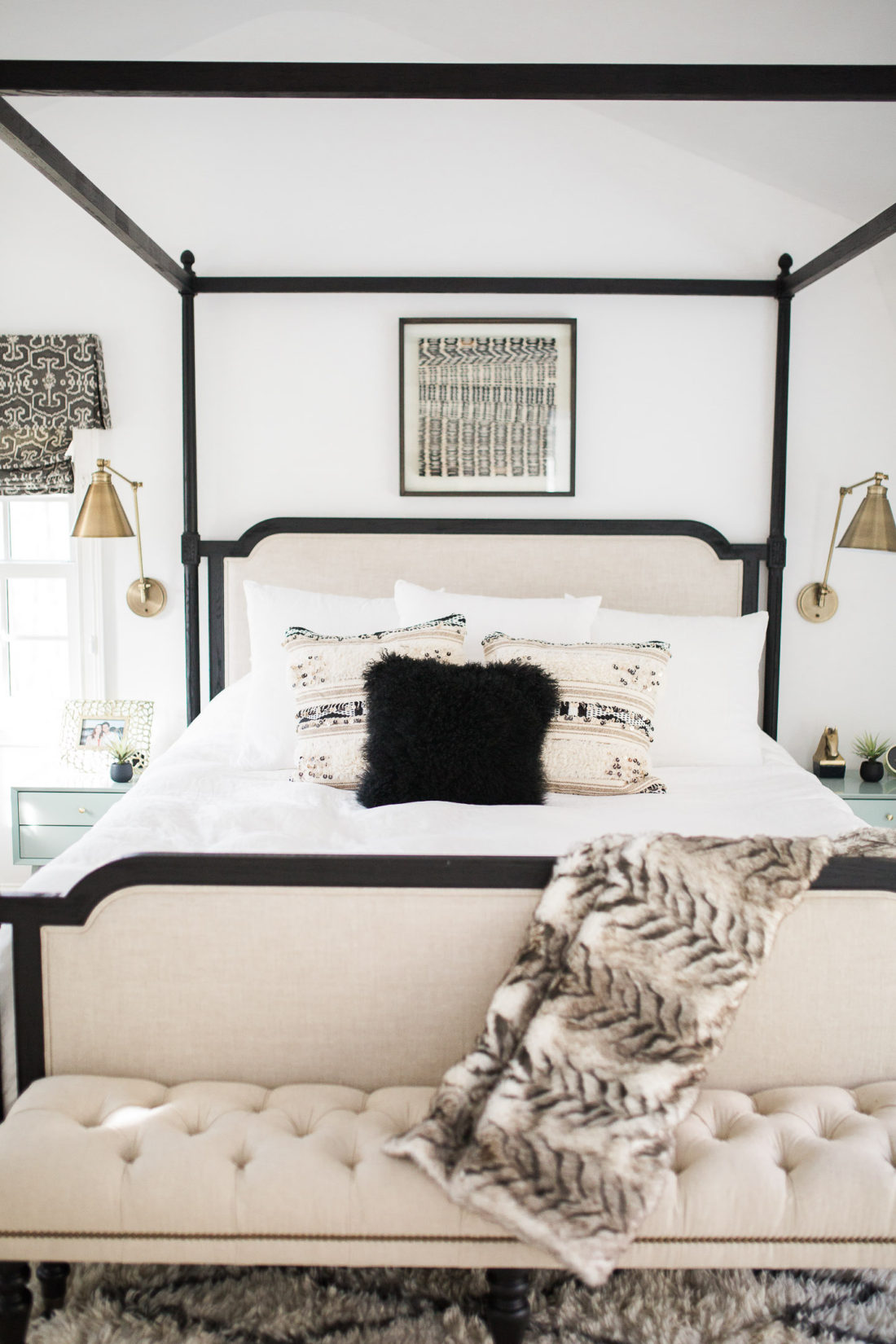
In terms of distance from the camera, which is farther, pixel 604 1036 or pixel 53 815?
pixel 53 815

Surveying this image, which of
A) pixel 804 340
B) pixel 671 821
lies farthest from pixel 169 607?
pixel 804 340

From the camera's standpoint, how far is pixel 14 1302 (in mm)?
1234

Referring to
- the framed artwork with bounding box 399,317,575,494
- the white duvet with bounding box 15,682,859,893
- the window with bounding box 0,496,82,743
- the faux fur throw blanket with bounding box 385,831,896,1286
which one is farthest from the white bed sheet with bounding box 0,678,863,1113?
the framed artwork with bounding box 399,317,575,494

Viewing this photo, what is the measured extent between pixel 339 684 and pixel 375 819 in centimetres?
49

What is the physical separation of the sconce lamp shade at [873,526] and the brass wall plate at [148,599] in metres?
2.10

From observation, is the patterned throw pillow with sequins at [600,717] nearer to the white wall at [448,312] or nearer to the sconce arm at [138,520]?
the white wall at [448,312]

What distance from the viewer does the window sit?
126 inches

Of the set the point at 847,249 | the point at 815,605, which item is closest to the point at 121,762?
the point at 815,605

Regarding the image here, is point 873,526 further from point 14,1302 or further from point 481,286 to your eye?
point 14,1302

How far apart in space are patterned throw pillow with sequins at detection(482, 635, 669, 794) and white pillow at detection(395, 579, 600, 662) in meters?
0.26

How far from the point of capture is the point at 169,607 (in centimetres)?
320

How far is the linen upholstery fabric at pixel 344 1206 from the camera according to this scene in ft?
3.86

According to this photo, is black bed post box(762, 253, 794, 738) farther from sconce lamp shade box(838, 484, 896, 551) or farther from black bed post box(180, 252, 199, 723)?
black bed post box(180, 252, 199, 723)

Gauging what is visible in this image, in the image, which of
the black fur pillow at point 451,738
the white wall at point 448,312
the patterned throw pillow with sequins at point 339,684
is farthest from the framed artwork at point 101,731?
the black fur pillow at point 451,738
